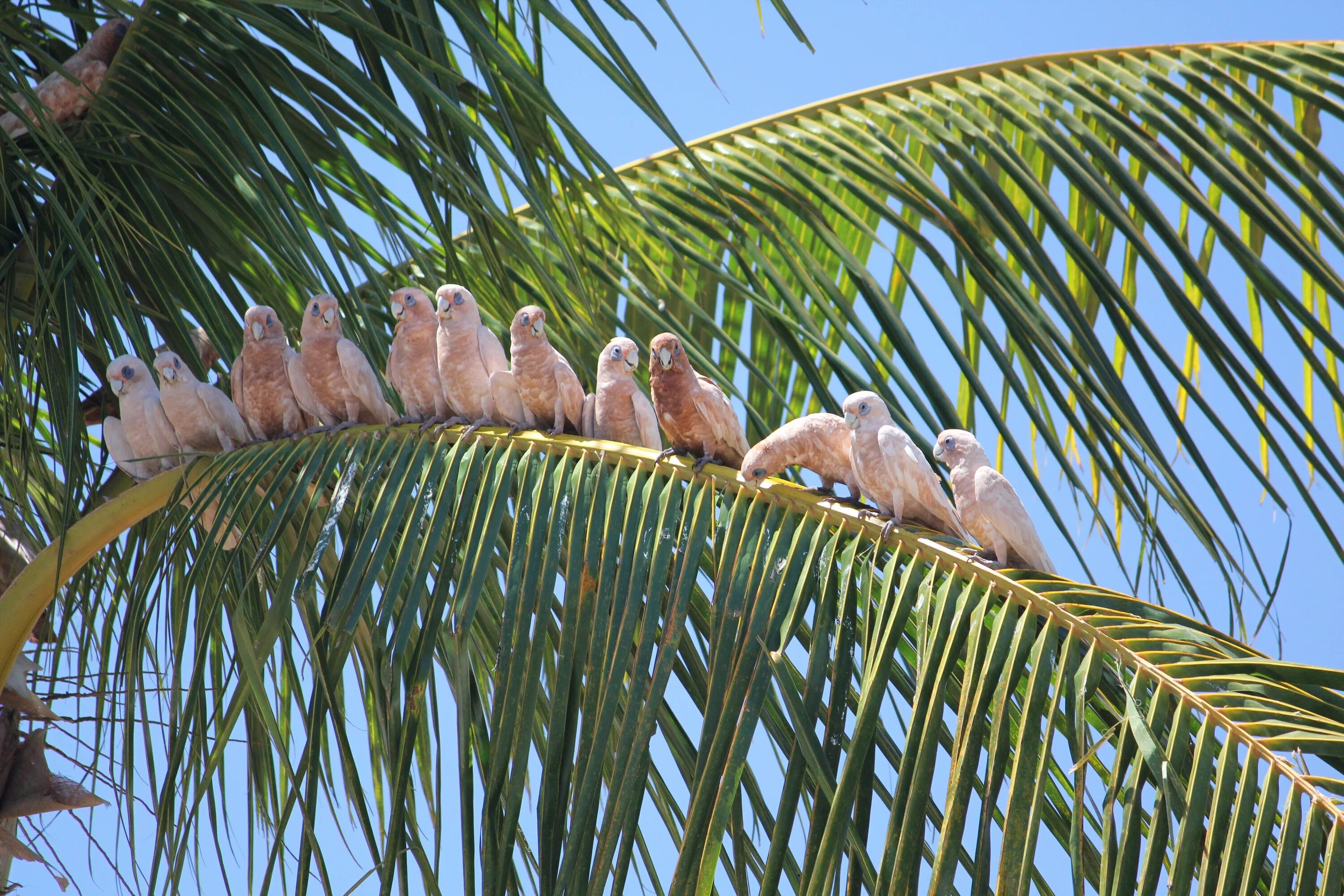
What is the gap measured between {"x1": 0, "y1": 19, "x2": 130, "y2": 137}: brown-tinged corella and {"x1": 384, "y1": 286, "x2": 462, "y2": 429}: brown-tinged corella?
95cm

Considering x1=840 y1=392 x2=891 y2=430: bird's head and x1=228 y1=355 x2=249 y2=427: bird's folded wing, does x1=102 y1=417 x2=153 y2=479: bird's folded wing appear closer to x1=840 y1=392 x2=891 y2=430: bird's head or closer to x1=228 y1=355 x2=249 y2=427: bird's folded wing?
x1=228 y1=355 x2=249 y2=427: bird's folded wing

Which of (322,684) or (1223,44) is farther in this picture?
(1223,44)

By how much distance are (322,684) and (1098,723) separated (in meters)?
1.49

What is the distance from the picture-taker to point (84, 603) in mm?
3076

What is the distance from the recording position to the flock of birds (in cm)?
284

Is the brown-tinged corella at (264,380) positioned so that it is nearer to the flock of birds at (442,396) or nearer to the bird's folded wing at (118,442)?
the flock of birds at (442,396)

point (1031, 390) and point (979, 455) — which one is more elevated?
point (1031, 390)

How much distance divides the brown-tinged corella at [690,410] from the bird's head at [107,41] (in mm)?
1646

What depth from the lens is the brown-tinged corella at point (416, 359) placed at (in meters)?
3.12

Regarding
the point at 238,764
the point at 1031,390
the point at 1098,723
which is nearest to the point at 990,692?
the point at 1098,723

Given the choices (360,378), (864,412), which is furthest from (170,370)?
(864,412)

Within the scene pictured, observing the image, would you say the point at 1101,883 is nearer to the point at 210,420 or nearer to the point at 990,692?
the point at 990,692

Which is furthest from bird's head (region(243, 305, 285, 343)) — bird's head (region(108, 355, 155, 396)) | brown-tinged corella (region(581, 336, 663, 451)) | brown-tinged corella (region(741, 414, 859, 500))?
brown-tinged corella (region(741, 414, 859, 500))

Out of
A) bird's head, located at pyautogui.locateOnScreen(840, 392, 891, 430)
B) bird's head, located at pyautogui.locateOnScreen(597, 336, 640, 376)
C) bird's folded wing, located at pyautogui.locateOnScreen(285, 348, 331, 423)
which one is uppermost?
bird's head, located at pyautogui.locateOnScreen(597, 336, 640, 376)
